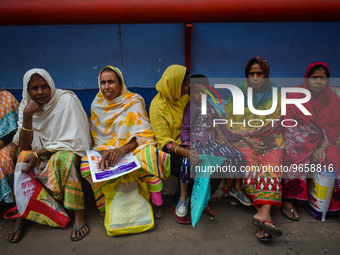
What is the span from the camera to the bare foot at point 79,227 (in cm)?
221

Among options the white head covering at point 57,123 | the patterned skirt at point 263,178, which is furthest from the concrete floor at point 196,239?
the white head covering at point 57,123

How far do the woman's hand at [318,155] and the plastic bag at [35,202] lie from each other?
7.99ft

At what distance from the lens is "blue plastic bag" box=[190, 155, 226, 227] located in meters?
2.15

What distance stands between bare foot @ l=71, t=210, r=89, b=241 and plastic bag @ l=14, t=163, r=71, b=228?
3.4 inches

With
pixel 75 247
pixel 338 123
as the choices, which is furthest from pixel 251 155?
pixel 75 247

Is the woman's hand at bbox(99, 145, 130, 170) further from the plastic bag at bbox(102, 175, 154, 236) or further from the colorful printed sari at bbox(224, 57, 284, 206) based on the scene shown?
the colorful printed sari at bbox(224, 57, 284, 206)

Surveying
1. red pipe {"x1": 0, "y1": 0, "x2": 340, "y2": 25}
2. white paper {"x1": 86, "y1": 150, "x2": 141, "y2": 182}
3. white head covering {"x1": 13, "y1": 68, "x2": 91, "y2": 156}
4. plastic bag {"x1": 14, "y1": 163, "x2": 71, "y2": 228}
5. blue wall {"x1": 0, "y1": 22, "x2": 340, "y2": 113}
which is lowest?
plastic bag {"x1": 14, "y1": 163, "x2": 71, "y2": 228}

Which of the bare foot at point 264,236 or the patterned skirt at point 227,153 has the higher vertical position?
the patterned skirt at point 227,153

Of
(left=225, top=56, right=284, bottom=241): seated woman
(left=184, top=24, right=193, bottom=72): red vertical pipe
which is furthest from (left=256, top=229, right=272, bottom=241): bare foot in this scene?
(left=184, top=24, right=193, bottom=72): red vertical pipe

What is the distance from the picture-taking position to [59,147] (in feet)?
7.84

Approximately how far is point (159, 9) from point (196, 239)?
2452 mm

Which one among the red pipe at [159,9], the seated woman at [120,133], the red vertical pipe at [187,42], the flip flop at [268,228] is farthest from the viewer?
the red vertical pipe at [187,42]

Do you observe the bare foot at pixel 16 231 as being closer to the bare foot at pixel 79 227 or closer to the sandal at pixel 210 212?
the bare foot at pixel 79 227

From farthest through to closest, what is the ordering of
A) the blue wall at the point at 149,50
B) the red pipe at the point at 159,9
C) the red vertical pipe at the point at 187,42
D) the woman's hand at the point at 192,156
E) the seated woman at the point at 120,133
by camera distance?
the blue wall at the point at 149,50, the red vertical pipe at the point at 187,42, the red pipe at the point at 159,9, the seated woman at the point at 120,133, the woman's hand at the point at 192,156
